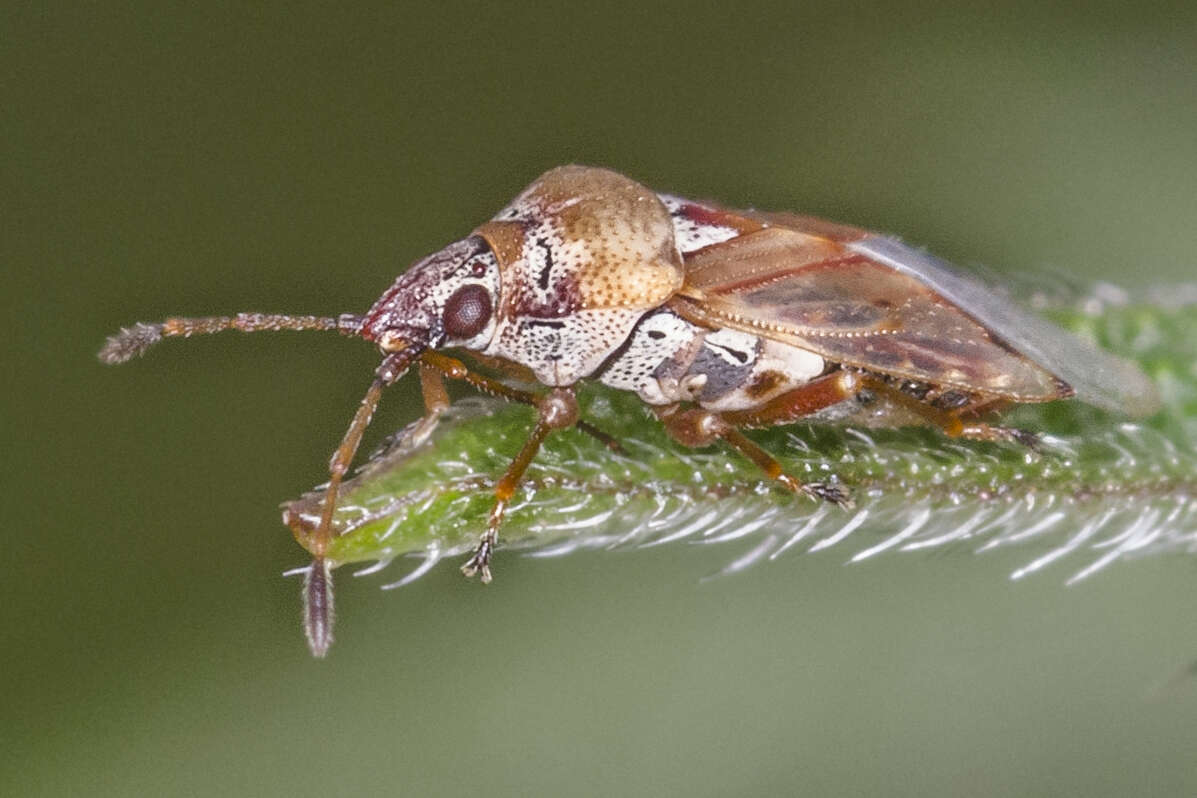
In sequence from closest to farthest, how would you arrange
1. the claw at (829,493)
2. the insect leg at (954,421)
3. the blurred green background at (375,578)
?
the claw at (829,493) → the insect leg at (954,421) → the blurred green background at (375,578)

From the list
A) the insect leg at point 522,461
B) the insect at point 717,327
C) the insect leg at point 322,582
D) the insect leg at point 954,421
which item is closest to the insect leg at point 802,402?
the insect at point 717,327

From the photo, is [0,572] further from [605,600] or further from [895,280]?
[895,280]

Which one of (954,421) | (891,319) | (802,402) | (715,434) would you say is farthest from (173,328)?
(954,421)

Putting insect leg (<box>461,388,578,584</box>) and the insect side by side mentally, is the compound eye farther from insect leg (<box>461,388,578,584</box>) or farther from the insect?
insect leg (<box>461,388,578,584</box>)

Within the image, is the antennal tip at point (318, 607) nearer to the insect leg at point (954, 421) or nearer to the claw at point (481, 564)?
the claw at point (481, 564)

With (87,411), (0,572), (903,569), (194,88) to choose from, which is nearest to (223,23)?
(194,88)
